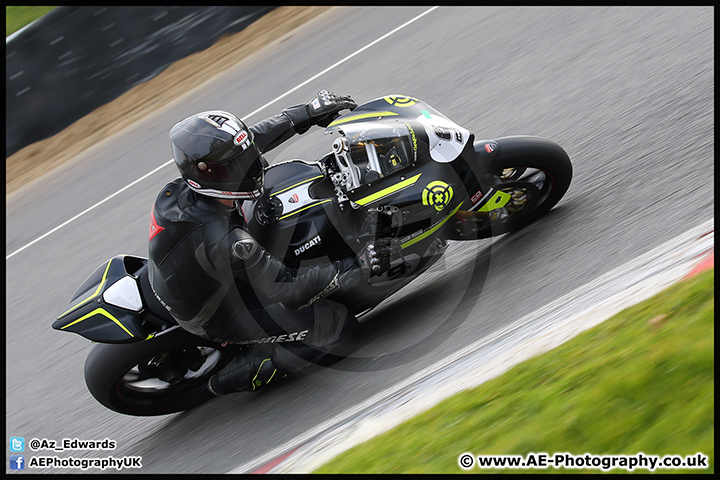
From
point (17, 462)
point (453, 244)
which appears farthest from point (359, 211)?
point (17, 462)

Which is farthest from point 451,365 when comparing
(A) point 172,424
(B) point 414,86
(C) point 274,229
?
(B) point 414,86

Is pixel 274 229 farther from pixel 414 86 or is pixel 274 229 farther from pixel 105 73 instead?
pixel 105 73

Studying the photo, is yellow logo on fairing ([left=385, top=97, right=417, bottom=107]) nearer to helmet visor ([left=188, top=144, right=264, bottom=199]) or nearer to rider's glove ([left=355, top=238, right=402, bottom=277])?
rider's glove ([left=355, top=238, right=402, bottom=277])

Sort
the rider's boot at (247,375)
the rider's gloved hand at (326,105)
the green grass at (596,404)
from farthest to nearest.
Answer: the rider's gloved hand at (326,105) → the rider's boot at (247,375) → the green grass at (596,404)

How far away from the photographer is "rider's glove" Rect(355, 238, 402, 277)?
3873 millimetres

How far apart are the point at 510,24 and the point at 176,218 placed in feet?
17.2

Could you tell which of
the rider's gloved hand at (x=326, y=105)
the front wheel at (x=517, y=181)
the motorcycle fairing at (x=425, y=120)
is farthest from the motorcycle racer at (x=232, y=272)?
the front wheel at (x=517, y=181)

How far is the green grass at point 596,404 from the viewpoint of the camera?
2.61 meters

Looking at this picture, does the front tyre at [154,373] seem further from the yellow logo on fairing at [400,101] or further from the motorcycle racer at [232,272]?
the yellow logo on fairing at [400,101]

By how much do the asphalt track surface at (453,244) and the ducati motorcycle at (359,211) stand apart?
1.21 feet

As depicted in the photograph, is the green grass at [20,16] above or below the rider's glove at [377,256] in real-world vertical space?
above

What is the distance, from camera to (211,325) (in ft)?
13.7

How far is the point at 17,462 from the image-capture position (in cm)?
485

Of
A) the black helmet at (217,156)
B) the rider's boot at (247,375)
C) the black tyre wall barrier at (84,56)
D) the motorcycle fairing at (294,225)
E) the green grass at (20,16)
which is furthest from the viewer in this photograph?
the green grass at (20,16)
